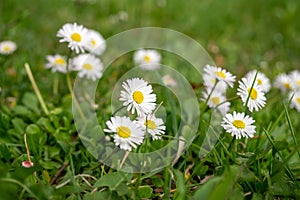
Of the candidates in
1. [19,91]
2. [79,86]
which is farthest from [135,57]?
[19,91]

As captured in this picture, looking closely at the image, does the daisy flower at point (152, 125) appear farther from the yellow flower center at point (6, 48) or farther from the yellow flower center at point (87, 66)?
the yellow flower center at point (6, 48)

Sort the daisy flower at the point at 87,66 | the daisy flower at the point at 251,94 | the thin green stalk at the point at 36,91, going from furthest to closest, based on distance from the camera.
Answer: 1. the daisy flower at the point at 87,66
2. the thin green stalk at the point at 36,91
3. the daisy flower at the point at 251,94

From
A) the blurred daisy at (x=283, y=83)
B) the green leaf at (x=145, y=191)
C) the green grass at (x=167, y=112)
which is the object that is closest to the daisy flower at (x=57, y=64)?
the green grass at (x=167, y=112)

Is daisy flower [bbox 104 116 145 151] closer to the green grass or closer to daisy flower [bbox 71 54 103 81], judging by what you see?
the green grass

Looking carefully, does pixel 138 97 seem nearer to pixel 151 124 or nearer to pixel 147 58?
pixel 151 124

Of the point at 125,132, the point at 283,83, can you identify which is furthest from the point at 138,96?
the point at 283,83

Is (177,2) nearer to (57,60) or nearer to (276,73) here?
(276,73)
